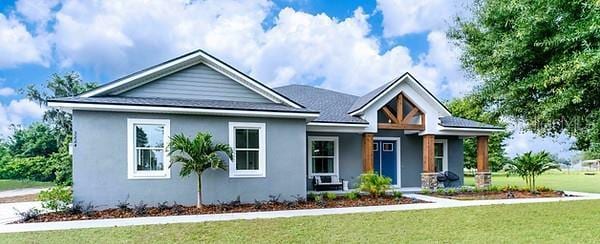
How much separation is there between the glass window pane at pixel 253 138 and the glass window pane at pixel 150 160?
2.52 metres

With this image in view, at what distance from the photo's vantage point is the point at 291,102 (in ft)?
44.4

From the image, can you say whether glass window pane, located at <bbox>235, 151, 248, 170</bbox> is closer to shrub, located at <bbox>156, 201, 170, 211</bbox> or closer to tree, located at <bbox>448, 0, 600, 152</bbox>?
shrub, located at <bbox>156, 201, 170, 211</bbox>

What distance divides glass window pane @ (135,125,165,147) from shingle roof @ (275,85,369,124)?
18.5 ft

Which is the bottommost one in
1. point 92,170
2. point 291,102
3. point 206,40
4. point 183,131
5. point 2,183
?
point 2,183

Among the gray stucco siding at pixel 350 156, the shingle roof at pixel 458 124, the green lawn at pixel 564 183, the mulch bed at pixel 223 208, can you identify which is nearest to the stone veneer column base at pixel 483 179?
the shingle roof at pixel 458 124

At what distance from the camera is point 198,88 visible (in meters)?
13.2

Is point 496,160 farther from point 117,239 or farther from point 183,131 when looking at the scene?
point 117,239

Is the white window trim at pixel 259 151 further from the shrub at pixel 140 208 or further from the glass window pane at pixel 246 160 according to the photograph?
the shrub at pixel 140 208

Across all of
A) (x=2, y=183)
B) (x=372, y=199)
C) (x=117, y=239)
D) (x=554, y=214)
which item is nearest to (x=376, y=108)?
(x=372, y=199)

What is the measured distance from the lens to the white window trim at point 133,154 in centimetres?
1159

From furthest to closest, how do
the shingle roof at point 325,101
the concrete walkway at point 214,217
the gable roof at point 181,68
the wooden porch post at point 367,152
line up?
the shingle roof at point 325,101, the wooden porch post at point 367,152, the gable roof at point 181,68, the concrete walkway at point 214,217

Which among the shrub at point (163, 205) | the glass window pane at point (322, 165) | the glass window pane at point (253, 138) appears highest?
the glass window pane at point (253, 138)

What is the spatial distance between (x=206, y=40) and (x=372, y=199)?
10.6m

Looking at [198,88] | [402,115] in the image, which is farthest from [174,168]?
[402,115]
